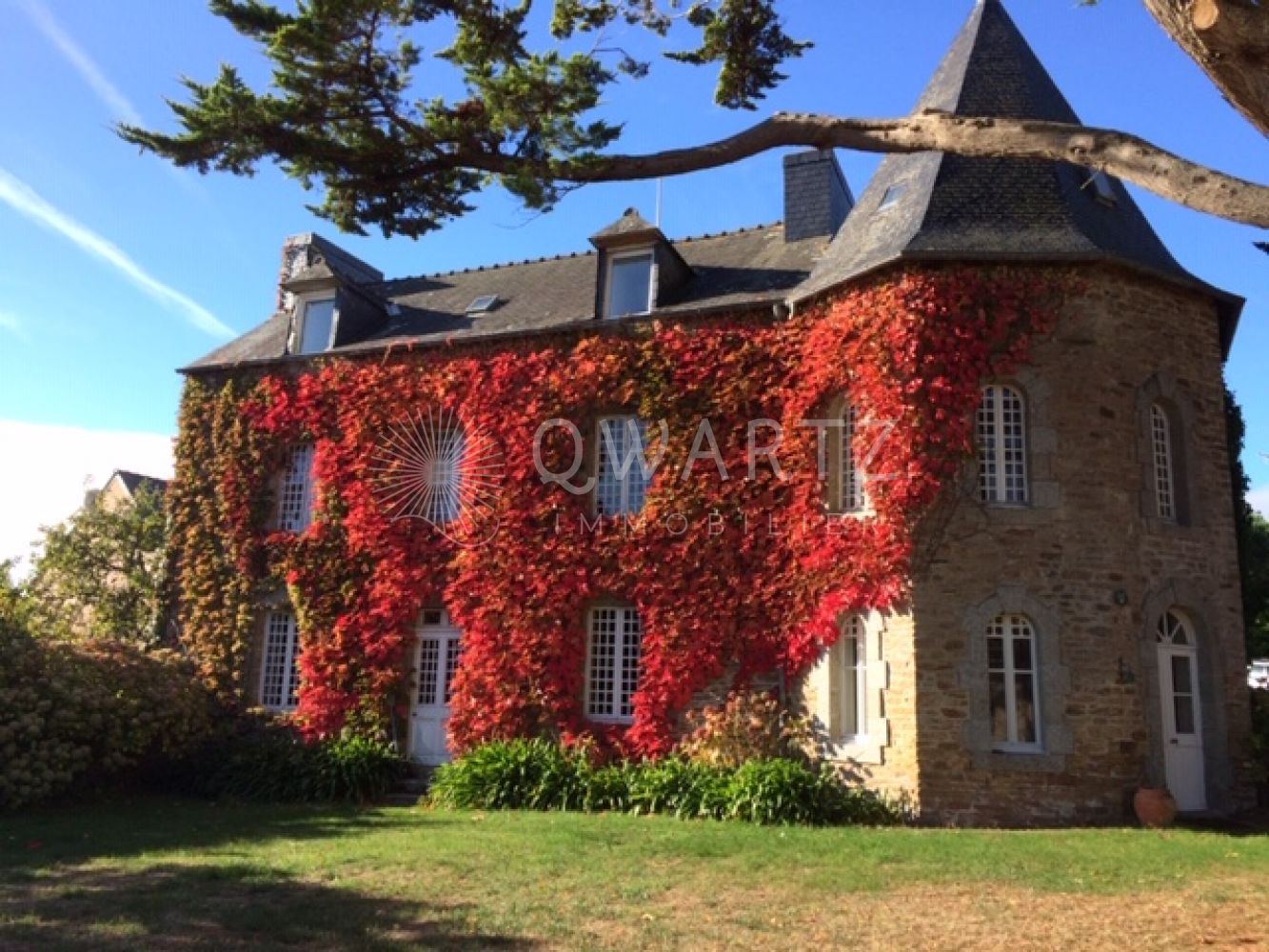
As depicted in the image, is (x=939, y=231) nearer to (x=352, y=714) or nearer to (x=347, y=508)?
(x=347, y=508)

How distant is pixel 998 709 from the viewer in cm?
1166

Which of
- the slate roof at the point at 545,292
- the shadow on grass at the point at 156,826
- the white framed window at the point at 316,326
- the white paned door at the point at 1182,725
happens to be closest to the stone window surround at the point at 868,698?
the white paned door at the point at 1182,725

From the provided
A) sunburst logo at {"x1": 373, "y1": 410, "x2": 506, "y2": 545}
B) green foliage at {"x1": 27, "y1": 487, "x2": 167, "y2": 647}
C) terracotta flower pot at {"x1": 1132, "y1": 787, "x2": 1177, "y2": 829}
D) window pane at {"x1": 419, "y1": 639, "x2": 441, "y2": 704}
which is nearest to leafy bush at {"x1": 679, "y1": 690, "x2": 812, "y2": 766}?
terracotta flower pot at {"x1": 1132, "y1": 787, "x2": 1177, "y2": 829}

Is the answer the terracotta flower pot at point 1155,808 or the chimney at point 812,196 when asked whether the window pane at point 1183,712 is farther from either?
the chimney at point 812,196

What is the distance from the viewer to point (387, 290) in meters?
20.0

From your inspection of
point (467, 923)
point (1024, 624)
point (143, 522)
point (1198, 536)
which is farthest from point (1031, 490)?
point (143, 522)

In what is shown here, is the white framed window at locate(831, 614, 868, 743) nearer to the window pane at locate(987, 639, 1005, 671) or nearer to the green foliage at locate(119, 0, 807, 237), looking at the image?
the window pane at locate(987, 639, 1005, 671)

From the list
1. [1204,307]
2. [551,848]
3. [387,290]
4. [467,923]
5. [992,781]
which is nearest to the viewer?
[467,923]

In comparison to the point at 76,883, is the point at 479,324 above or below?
above

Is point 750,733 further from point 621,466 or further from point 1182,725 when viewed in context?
point 1182,725

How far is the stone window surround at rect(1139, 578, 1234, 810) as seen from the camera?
11.7 m

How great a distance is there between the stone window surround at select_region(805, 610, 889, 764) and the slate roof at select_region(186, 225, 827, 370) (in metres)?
5.01

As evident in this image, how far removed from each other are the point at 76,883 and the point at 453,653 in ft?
25.4

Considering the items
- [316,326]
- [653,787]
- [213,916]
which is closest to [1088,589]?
[653,787]
